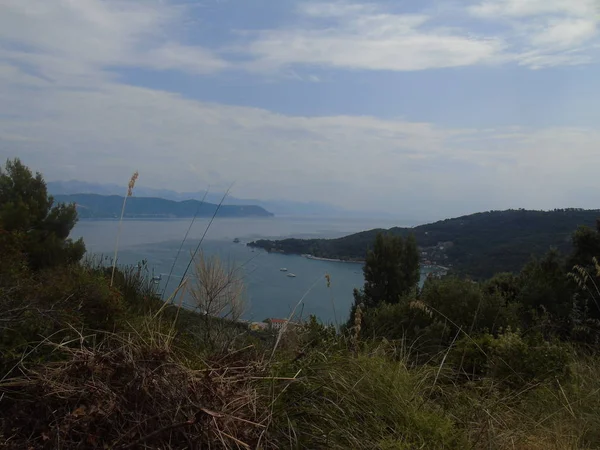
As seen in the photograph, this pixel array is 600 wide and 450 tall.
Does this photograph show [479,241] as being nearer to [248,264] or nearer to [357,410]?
[248,264]

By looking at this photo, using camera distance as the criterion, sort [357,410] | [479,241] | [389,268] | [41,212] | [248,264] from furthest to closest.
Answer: [479,241], [389,268], [41,212], [248,264], [357,410]

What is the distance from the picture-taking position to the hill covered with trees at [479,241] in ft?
52.3

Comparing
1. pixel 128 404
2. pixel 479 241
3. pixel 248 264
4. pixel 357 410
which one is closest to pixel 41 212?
pixel 248 264

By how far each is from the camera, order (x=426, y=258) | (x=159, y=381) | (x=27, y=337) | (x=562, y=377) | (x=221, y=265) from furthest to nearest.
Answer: (x=426, y=258) → (x=221, y=265) → (x=562, y=377) → (x=27, y=337) → (x=159, y=381)

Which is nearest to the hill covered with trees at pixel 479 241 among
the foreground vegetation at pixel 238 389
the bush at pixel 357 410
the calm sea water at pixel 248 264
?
the calm sea water at pixel 248 264

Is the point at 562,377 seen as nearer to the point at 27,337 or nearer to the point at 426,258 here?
the point at 27,337

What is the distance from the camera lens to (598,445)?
2.37 meters

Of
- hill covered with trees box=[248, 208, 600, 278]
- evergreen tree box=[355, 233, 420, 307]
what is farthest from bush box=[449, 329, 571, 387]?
evergreen tree box=[355, 233, 420, 307]

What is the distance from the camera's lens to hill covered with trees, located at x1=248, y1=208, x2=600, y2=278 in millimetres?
15938

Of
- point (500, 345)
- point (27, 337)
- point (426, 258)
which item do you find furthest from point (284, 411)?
point (426, 258)

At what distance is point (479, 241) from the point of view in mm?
21375

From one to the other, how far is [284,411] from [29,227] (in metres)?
8.49

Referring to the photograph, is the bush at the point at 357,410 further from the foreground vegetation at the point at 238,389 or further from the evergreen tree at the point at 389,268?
the evergreen tree at the point at 389,268

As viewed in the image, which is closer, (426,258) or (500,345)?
(500,345)
